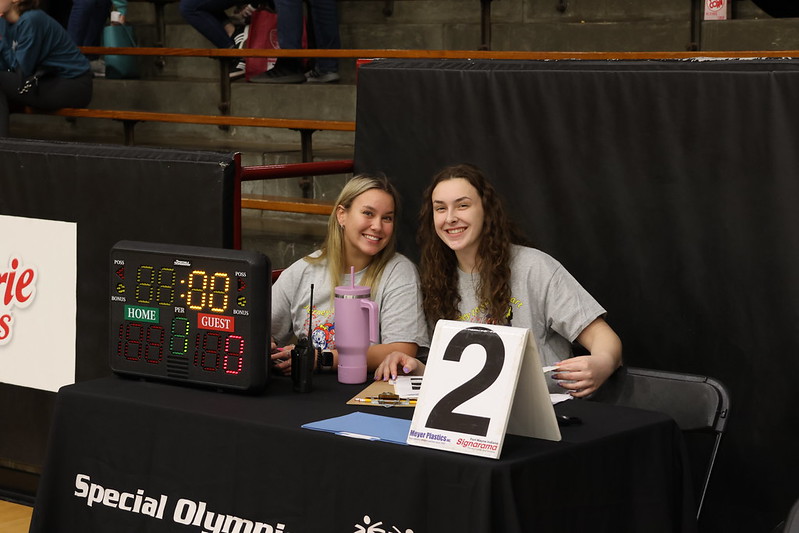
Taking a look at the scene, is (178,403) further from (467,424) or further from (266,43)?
(266,43)

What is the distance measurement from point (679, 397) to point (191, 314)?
114cm

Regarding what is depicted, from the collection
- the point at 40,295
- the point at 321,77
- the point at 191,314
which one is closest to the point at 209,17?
the point at 321,77

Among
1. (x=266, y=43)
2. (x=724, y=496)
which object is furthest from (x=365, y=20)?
(x=724, y=496)

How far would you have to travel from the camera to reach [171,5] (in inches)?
311

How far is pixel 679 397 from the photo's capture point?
270 cm

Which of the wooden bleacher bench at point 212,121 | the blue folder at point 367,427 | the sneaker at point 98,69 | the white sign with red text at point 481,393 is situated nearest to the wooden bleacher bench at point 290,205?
the wooden bleacher bench at point 212,121

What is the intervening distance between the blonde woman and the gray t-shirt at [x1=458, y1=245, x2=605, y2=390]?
15cm

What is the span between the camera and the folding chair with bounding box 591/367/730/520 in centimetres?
265

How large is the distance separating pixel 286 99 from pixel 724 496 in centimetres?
383

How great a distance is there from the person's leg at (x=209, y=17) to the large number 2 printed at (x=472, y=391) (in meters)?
4.99

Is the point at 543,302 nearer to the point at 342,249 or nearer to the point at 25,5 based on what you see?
the point at 342,249

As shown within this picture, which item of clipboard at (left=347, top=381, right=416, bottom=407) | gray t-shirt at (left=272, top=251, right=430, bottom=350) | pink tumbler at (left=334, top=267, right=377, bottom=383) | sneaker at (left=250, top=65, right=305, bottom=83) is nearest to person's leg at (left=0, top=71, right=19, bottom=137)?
sneaker at (left=250, top=65, right=305, bottom=83)

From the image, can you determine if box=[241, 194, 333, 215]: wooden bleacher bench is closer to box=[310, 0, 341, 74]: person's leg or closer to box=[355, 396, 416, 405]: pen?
box=[310, 0, 341, 74]: person's leg

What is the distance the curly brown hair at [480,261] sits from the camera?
288cm
